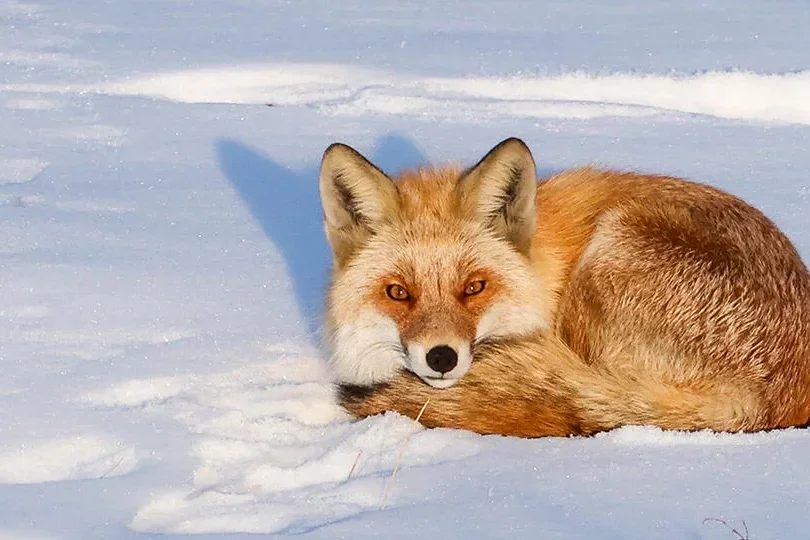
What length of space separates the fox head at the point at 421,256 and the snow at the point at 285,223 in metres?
0.26

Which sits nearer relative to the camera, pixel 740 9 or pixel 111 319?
pixel 111 319

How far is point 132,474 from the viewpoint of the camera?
10.3 feet

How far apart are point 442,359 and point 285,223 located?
7.48ft

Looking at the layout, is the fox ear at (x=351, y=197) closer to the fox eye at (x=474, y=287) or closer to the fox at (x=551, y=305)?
the fox at (x=551, y=305)

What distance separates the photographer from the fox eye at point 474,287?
12.7 feet

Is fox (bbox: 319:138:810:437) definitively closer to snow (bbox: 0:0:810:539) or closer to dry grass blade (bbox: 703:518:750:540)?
snow (bbox: 0:0:810:539)

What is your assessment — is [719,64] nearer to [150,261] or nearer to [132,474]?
[150,261]

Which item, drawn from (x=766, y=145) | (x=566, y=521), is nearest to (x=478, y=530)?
(x=566, y=521)

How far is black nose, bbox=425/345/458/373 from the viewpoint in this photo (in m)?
3.48

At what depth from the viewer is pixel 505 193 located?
4004 millimetres

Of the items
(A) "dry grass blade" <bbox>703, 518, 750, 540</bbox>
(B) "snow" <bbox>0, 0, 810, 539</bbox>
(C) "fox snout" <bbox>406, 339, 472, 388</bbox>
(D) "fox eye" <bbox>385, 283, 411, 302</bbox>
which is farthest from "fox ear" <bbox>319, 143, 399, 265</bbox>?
(A) "dry grass blade" <bbox>703, 518, 750, 540</bbox>

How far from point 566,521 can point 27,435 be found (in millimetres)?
1733

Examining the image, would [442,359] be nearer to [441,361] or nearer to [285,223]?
[441,361]

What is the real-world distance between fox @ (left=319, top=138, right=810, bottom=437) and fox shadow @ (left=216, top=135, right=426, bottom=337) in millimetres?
507
